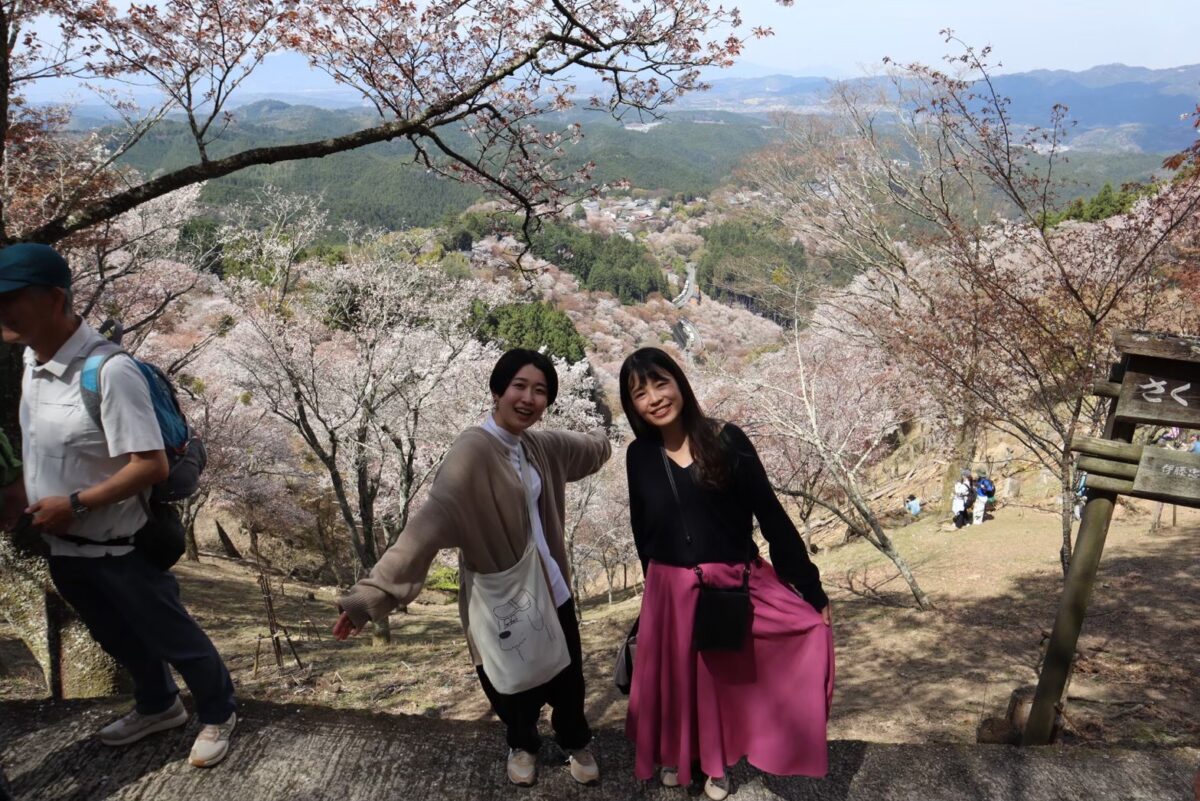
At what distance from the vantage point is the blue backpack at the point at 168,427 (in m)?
1.91

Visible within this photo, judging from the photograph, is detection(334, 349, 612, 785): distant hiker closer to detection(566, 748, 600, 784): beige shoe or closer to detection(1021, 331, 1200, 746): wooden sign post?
detection(566, 748, 600, 784): beige shoe

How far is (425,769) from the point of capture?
2414 millimetres

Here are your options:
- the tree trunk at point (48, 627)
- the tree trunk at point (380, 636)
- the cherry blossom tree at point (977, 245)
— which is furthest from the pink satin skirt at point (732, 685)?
the tree trunk at point (380, 636)

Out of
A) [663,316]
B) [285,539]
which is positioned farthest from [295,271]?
[663,316]

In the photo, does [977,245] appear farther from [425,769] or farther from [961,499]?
[961,499]

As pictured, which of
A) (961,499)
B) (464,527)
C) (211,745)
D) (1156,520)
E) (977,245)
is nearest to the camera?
(464,527)

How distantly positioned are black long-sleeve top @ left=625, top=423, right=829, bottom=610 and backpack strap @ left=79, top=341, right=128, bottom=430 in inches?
60.9

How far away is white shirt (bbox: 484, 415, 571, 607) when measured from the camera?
2.20 meters

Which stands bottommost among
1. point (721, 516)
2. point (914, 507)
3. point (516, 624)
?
point (914, 507)

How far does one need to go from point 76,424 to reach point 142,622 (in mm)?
686

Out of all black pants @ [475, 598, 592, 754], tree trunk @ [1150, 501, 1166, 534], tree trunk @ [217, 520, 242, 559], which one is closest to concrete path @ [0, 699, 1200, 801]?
black pants @ [475, 598, 592, 754]

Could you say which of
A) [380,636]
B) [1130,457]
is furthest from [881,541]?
[380,636]

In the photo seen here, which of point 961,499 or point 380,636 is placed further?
point 961,499

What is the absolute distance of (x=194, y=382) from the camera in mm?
17266
